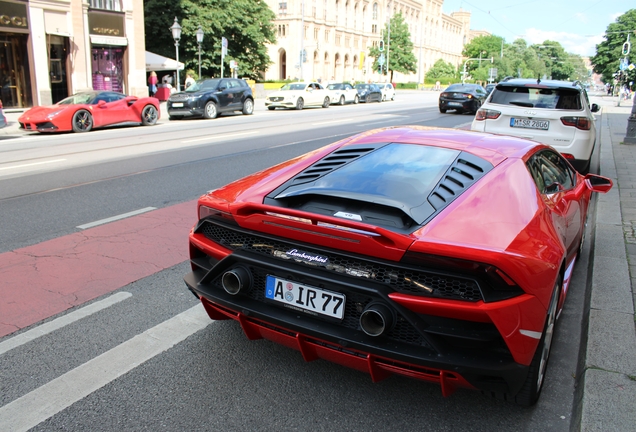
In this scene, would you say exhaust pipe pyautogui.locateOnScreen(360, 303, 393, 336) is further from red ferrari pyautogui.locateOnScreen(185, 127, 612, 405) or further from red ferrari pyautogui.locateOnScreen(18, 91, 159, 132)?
red ferrari pyautogui.locateOnScreen(18, 91, 159, 132)

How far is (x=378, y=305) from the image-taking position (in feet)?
8.30

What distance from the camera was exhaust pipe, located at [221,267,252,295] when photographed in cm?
288

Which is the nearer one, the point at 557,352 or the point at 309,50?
the point at 557,352

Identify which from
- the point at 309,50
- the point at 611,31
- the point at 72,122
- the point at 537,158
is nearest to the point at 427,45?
the point at 611,31

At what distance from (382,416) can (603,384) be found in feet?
3.97

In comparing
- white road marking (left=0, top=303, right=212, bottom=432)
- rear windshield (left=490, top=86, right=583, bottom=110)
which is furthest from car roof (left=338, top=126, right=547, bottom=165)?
rear windshield (left=490, top=86, right=583, bottom=110)

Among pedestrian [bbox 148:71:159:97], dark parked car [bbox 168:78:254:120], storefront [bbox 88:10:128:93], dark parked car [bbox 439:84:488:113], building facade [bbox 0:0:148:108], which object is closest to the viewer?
dark parked car [bbox 168:78:254:120]

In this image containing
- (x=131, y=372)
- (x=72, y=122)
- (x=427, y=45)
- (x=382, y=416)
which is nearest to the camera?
(x=382, y=416)

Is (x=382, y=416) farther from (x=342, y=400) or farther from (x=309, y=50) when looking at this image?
(x=309, y=50)

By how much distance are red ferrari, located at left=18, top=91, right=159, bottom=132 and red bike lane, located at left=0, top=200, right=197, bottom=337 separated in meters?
11.6

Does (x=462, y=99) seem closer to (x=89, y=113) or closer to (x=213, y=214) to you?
(x=89, y=113)

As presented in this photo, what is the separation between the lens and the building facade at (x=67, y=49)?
2455 centimetres

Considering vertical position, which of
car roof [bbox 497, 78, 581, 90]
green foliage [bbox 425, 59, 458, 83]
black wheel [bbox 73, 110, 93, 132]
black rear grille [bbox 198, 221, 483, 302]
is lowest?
black wheel [bbox 73, 110, 93, 132]

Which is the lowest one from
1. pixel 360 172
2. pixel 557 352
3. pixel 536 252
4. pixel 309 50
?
pixel 557 352
